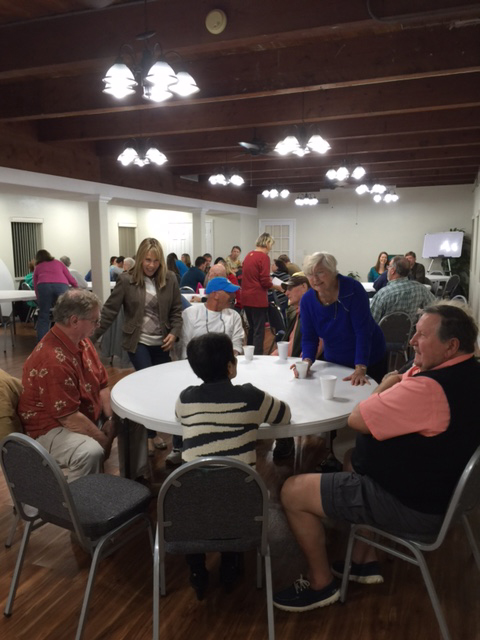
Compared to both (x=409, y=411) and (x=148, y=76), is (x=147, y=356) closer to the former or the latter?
(x=148, y=76)

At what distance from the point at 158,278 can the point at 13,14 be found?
6.20 feet

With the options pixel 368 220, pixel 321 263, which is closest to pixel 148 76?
pixel 321 263

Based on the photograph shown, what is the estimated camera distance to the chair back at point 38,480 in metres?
1.61

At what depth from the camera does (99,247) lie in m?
7.38

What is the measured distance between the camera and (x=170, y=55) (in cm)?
320

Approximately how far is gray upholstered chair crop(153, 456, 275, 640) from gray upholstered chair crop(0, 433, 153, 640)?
0.76ft

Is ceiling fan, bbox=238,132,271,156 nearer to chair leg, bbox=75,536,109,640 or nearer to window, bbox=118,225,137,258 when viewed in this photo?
chair leg, bbox=75,536,109,640

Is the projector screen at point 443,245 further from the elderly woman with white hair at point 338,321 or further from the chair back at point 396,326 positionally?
the elderly woman with white hair at point 338,321

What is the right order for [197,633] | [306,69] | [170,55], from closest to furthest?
1. [197,633]
2. [170,55]
3. [306,69]

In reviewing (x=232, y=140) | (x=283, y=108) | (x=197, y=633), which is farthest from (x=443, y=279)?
(x=197, y=633)

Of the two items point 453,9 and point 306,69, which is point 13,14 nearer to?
point 306,69

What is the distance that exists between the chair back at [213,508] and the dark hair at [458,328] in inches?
30.8

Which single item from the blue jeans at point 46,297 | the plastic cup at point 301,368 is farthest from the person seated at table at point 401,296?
the blue jeans at point 46,297

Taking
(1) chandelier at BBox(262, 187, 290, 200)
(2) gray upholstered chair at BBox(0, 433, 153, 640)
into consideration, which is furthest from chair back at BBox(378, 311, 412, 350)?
(1) chandelier at BBox(262, 187, 290, 200)
